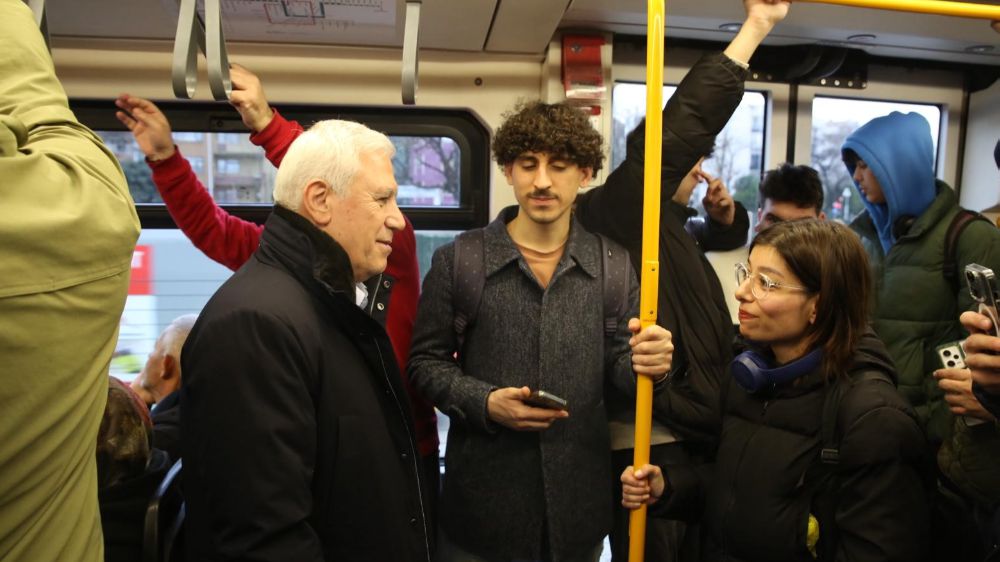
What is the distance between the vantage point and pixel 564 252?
6.04ft

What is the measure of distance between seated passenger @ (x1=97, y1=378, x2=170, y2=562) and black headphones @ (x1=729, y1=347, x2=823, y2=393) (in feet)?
4.70

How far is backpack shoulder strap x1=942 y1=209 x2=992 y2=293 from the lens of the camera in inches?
88.6

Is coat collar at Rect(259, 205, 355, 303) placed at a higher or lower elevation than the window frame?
lower

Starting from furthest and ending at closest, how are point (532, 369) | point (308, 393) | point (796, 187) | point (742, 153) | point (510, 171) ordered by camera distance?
point (742, 153)
point (796, 187)
point (510, 171)
point (532, 369)
point (308, 393)

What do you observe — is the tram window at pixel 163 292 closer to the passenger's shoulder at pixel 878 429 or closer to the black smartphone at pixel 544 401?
the black smartphone at pixel 544 401

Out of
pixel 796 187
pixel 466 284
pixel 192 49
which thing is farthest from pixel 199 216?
pixel 796 187

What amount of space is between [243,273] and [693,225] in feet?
6.64

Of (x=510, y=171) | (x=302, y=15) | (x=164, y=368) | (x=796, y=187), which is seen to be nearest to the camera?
(x=510, y=171)

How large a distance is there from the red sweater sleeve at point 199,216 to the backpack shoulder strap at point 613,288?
1092mm

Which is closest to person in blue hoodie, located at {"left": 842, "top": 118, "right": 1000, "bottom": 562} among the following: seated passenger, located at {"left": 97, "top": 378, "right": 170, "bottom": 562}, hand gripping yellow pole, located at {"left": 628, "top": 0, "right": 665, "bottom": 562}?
hand gripping yellow pole, located at {"left": 628, "top": 0, "right": 665, "bottom": 562}

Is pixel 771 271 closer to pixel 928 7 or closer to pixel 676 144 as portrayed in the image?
pixel 676 144

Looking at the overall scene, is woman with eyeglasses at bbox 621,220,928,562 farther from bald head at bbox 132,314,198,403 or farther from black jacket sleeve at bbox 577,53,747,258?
bald head at bbox 132,314,198,403

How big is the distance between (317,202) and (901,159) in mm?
2008

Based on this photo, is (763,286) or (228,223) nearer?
(763,286)
